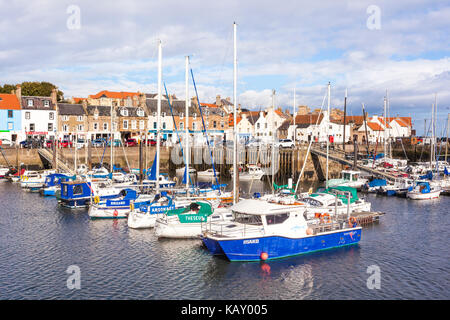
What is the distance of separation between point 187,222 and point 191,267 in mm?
5162

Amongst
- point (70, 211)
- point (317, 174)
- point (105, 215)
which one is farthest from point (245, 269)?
point (317, 174)

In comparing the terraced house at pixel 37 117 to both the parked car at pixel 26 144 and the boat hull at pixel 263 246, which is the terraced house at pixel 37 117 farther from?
the boat hull at pixel 263 246

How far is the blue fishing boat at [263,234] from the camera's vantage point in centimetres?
2223

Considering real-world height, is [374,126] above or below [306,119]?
below

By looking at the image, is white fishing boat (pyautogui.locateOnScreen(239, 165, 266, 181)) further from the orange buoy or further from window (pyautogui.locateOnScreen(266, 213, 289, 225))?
the orange buoy

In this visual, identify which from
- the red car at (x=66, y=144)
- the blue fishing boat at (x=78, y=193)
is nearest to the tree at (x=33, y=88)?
the red car at (x=66, y=144)

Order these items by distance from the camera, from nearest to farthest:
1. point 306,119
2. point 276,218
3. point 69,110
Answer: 1. point 276,218
2. point 69,110
3. point 306,119

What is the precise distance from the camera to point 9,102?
73375 millimetres

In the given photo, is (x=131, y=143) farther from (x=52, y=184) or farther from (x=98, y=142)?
(x=52, y=184)

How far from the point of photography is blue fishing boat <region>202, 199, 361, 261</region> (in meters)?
22.2

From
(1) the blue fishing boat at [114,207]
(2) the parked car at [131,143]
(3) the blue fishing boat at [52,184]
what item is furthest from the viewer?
(2) the parked car at [131,143]

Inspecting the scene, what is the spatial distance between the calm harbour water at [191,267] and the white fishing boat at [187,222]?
0.59 meters

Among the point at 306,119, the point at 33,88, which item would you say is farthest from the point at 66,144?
the point at 306,119
